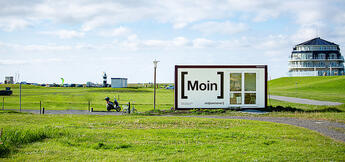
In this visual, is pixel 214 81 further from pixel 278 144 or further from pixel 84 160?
pixel 84 160

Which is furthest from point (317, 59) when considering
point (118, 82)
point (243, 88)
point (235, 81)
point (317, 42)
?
point (235, 81)

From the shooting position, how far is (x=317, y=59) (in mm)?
100312

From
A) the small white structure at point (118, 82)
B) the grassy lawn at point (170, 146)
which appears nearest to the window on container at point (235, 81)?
the grassy lawn at point (170, 146)

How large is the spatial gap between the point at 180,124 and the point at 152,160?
7120 millimetres

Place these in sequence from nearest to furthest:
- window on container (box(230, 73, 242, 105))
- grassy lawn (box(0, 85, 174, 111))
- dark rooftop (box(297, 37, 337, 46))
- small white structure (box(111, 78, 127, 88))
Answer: window on container (box(230, 73, 242, 105)) → grassy lawn (box(0, 85, 174, 111)) → small white structure (box(111, 78, 127, 88)) → dark rooftop (box(297, 37, 337, 46))

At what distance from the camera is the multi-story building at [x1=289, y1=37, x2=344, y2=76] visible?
100m

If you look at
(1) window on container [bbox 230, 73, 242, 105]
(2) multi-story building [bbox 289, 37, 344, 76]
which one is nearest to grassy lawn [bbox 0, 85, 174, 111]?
(1) window on container [bbox 230, 73, 242, 105]

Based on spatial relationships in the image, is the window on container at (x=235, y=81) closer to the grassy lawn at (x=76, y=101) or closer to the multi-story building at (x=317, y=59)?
the grassy lawn at (x=76, y=101)

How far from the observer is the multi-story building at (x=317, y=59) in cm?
10000

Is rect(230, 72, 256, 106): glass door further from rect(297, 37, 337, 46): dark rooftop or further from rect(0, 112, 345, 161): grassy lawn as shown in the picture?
rect(297, 37, 337, 46): dark rooftop

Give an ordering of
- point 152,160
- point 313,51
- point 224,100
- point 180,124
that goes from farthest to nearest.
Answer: point 313,51, point 224,100, point 180,124, point 152,160

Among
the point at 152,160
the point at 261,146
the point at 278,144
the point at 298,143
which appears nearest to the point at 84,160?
the point at 152,160

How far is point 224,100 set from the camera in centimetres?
2414

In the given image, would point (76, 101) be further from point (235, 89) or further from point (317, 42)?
point (317, 42)
